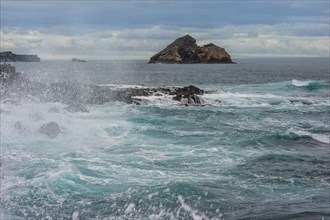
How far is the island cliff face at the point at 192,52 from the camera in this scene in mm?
182625

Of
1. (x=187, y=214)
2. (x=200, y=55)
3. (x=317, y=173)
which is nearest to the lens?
(x=187, y=214)

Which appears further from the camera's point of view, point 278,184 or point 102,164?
point 102,164

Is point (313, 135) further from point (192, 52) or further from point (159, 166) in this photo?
point (192, 52)

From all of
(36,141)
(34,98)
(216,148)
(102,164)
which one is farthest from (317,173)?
(34,98)

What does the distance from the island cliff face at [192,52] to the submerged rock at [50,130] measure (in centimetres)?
15656

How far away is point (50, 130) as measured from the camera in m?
25.0

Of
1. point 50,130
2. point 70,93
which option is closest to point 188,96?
point 70,93

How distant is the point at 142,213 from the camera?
1305cm

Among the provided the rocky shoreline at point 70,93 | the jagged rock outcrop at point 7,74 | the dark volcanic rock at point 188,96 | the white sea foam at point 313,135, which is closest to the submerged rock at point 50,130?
the rocky shoreline at point 70,93

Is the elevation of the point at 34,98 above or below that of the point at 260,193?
above

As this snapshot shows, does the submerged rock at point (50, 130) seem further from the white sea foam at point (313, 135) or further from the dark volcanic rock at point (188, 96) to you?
the dark volcanic rock at point (188, 96)

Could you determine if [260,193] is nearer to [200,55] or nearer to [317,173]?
[317,173]

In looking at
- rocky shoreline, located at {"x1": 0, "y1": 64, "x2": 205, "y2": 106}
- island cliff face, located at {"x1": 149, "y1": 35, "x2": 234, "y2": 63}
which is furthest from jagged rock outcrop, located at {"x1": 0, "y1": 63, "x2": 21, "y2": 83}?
island cliff face, located at {"x1": 149, "y1": 35, "x2": 234, "y2": 63}

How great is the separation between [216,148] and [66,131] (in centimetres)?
871
